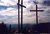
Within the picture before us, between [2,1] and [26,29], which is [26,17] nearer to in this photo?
[26,29]

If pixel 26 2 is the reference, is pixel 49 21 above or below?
below

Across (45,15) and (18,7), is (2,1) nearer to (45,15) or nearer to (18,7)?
(18,7)

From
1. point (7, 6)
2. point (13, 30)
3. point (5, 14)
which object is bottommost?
point (13, 30)

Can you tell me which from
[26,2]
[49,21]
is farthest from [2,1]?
[49,21]

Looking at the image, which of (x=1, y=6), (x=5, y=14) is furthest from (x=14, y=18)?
(x=1, y=6)

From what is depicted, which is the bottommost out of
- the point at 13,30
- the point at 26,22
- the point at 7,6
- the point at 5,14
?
the point at 13,30

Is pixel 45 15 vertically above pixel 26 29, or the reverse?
pixel 45 15
